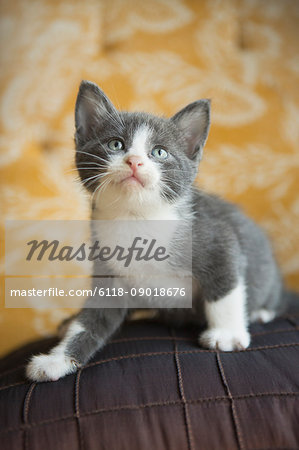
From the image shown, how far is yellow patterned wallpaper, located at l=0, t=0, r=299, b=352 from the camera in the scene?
1.40 metres

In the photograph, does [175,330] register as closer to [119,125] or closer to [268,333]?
[268,333]

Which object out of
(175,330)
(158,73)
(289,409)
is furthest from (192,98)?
(289,409)

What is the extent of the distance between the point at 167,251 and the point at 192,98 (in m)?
0.70

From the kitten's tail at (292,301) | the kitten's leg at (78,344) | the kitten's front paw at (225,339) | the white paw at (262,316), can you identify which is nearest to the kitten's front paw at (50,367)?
the kitten's leg at (78,344)

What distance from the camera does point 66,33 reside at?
1.41 m

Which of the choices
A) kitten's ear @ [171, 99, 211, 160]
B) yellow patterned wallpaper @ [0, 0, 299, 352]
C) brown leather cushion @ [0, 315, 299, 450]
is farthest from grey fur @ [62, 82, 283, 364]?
yellow patterned wallpaper @ [0, 0, 299, 352]

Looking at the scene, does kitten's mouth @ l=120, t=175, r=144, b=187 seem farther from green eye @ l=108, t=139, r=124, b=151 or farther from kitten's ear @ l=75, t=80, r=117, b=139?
kitten's ear @ l=75, t=80, r=117, b=139

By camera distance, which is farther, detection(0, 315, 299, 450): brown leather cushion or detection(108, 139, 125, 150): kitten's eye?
detection(108, 139, 125, 150): kitten's eye

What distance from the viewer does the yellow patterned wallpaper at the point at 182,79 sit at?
140 cm

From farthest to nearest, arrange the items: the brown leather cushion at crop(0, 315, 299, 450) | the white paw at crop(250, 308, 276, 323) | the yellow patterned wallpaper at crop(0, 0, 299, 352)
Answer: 1. the yellow patterned wallpaper at crop(0, 0, 299, 352)
2. the white paw at crop(250, 308, 276, 323)
3. the brown leather cushion at crop(0, 315, 299, 450)

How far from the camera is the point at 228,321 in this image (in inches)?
37.2

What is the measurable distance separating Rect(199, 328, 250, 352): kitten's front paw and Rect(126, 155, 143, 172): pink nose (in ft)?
1.33

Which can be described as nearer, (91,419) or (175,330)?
(91,419)

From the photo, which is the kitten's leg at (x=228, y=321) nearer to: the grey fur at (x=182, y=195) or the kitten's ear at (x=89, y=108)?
the grey fur at (x=182, y=195)
